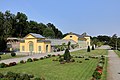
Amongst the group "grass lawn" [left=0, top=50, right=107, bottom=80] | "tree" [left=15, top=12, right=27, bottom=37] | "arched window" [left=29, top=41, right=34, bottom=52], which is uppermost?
"tree" [left=15, top=12, right=27, bottom=37]

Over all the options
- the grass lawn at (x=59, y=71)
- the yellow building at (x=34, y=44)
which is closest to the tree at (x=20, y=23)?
the yellow building at (x=34, y=44)

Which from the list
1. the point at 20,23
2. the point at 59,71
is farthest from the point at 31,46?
the point at 59,71

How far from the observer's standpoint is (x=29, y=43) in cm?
7088

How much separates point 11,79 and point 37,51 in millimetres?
51648

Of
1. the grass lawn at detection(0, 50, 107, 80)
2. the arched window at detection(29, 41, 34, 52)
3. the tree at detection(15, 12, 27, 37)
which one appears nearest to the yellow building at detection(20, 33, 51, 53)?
the arched window at detection(29, 41, 34, 52)

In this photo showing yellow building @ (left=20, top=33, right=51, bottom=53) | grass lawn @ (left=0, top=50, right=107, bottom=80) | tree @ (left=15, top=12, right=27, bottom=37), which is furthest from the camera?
tree @ (left=15, top=12, right=27, bottom=37)

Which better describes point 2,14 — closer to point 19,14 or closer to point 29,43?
point 19,14

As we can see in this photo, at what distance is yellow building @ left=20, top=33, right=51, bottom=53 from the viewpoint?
6962 centimetres

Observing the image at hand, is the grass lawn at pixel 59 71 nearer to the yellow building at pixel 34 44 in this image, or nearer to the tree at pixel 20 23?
the yellow building at pixel 34 44

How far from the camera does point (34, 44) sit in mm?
69938

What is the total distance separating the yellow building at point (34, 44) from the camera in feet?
228

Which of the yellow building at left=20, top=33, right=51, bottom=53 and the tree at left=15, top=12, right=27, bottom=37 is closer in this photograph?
the yellow building at left=20, top=33, right=51, bottom=53

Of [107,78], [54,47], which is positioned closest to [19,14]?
[54,47]

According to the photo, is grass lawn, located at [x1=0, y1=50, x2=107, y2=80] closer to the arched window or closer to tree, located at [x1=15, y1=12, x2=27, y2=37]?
the arched window
